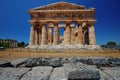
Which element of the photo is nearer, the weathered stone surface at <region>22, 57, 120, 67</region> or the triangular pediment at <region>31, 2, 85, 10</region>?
the weathered stone surface at <region>22, 57, 120, 67</region>

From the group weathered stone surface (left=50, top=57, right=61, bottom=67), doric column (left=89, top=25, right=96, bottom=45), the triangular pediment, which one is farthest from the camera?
the triangular pediment

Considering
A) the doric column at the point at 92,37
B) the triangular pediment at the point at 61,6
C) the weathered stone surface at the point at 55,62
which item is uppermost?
the triangular pediment at the point at 61,6

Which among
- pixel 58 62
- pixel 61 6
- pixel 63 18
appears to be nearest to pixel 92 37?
pixel 63 18

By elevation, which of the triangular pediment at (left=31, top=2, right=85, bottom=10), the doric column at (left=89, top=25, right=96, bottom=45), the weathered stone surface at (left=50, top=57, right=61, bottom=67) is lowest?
the weathered stone surface at (left=50, top=57, right=61, bottom=67)

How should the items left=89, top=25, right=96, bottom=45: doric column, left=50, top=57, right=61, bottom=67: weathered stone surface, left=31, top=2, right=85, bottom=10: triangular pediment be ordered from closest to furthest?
1. left=50, top=57, right=61, bottom=67: weathered stone surface
2. left=89, top=25, right=96, bottom=45: doric column
3. left=31, top=2, right=85, bottom=10: triangular pediment

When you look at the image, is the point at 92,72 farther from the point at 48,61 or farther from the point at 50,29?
the point at 50,29

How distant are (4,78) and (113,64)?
3730 millimetres

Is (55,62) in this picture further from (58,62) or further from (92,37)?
(92,37)

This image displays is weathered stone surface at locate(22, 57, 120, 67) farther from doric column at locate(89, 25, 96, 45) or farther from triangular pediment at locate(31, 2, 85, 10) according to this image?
triangular pediment at locate(31, 2, 85, 10)

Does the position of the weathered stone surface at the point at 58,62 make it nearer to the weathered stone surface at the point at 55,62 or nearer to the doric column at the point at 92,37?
the weathered stone surface at the point at 55,62

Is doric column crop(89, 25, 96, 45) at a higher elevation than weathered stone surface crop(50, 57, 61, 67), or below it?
higher

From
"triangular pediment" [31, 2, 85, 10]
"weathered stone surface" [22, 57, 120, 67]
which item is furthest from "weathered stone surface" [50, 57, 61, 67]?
"triangular pediment" [31, 2, 85, 10]

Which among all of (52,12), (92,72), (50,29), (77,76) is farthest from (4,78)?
(50,29)

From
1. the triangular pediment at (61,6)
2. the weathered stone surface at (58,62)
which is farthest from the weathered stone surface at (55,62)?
the triangular pediment at (61,6)
